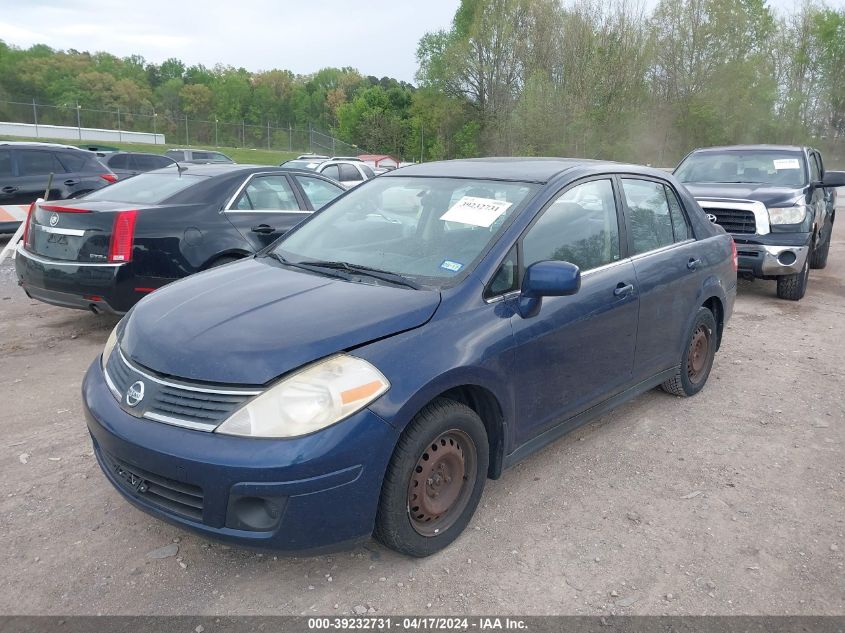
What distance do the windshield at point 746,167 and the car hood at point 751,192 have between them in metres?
0.26

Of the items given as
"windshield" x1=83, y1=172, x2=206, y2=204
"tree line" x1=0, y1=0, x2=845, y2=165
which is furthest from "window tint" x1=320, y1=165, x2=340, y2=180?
"tree line" x1=0, y1=0, x2=845, y2=165

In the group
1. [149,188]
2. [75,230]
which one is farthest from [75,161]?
[75,230]

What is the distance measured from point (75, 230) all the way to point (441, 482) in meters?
4.25

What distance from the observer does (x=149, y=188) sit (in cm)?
628

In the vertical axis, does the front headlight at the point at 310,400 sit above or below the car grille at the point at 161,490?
above

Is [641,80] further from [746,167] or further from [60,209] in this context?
[60,209]

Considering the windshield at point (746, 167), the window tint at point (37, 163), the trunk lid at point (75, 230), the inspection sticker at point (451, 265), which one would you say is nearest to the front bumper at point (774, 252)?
the windshield at point (746, 167)

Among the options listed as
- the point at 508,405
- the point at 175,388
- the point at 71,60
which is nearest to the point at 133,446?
the point at 175,388

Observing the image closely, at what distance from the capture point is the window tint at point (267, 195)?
6.37 meters

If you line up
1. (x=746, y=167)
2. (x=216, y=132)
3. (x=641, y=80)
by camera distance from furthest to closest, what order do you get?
1. (x=216, y=132)
2. (x=641, y=80)
3. (x=746, y=167)

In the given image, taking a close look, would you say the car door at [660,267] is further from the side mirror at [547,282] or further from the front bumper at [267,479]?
the front bumper at [267,479]

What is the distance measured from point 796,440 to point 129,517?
3.86 meters

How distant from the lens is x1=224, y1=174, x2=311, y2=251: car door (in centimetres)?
617

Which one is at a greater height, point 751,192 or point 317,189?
point 751,192
